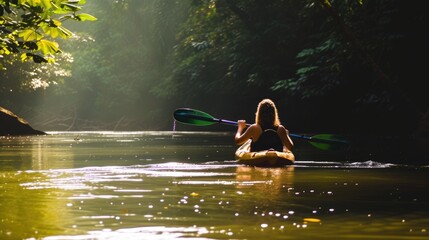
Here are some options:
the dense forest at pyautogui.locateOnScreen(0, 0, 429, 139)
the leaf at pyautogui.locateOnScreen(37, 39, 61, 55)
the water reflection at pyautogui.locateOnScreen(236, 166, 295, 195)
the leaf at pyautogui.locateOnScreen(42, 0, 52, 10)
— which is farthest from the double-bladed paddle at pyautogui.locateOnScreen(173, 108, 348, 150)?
the leaf at pyautogui.locateOnScreen(42, 0, 52, 10)

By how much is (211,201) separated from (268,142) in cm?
665

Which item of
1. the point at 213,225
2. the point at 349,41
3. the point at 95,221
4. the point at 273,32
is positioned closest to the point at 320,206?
the point at 213,225

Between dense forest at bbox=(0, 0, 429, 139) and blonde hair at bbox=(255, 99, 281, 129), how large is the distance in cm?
198

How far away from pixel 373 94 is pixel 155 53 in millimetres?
30245

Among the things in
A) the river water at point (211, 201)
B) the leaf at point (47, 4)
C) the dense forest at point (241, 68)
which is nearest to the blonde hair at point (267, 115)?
the river water at point (211, 201)

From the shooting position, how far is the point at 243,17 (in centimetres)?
4094

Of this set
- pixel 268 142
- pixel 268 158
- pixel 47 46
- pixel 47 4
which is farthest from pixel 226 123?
pixel 47 4

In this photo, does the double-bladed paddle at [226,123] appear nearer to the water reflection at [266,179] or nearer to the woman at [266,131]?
the woman at [266,131]

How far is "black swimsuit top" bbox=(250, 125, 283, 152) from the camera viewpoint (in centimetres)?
1583

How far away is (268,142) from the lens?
52.2 feet

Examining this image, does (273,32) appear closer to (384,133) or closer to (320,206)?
(384,133)

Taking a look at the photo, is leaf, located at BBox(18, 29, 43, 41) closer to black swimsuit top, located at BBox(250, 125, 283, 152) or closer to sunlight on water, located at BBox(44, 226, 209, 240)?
sunlight on water, located at BBox(44, 226, 209, 240)

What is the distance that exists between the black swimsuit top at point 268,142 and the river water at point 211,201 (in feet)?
1.50

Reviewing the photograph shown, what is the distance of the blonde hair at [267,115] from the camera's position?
51.8 ft
